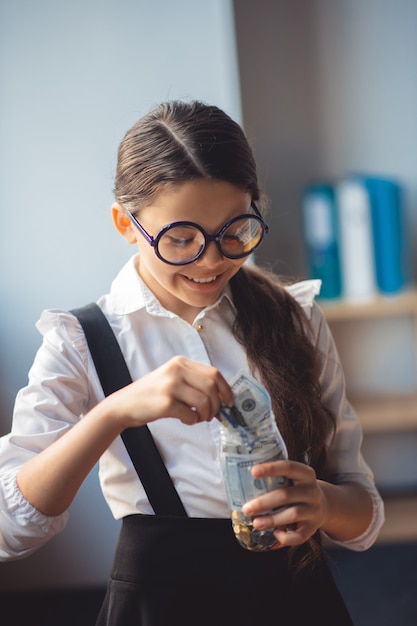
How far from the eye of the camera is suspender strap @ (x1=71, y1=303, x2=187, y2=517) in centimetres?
133

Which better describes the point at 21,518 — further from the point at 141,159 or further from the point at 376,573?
the point at 376,573

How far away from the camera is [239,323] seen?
1495 mm

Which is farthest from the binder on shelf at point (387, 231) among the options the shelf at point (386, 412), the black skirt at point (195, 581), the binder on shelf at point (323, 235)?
the black skirt at point (195, 581)

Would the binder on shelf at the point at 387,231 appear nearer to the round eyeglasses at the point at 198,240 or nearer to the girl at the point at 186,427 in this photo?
the girl at the point at 186,427

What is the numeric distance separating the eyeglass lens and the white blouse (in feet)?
0.56

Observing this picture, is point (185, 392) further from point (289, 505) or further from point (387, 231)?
point (387, 231)

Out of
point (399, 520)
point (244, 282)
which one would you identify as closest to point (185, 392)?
point (244, 282)

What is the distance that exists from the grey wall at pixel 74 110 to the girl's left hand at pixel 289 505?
156 cm

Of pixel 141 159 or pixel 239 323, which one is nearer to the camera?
pixel 141 159

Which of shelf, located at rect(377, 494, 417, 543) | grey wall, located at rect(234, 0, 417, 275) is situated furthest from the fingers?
shelf, located at rect(377, 494, 417, 543)

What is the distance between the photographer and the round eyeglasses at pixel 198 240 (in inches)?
50.5

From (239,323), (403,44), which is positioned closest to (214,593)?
(239,323)

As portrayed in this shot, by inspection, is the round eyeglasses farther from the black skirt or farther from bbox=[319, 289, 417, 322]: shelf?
bbox=[319, 289, 417, 322]: shelf

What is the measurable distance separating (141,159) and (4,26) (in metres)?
1.36
